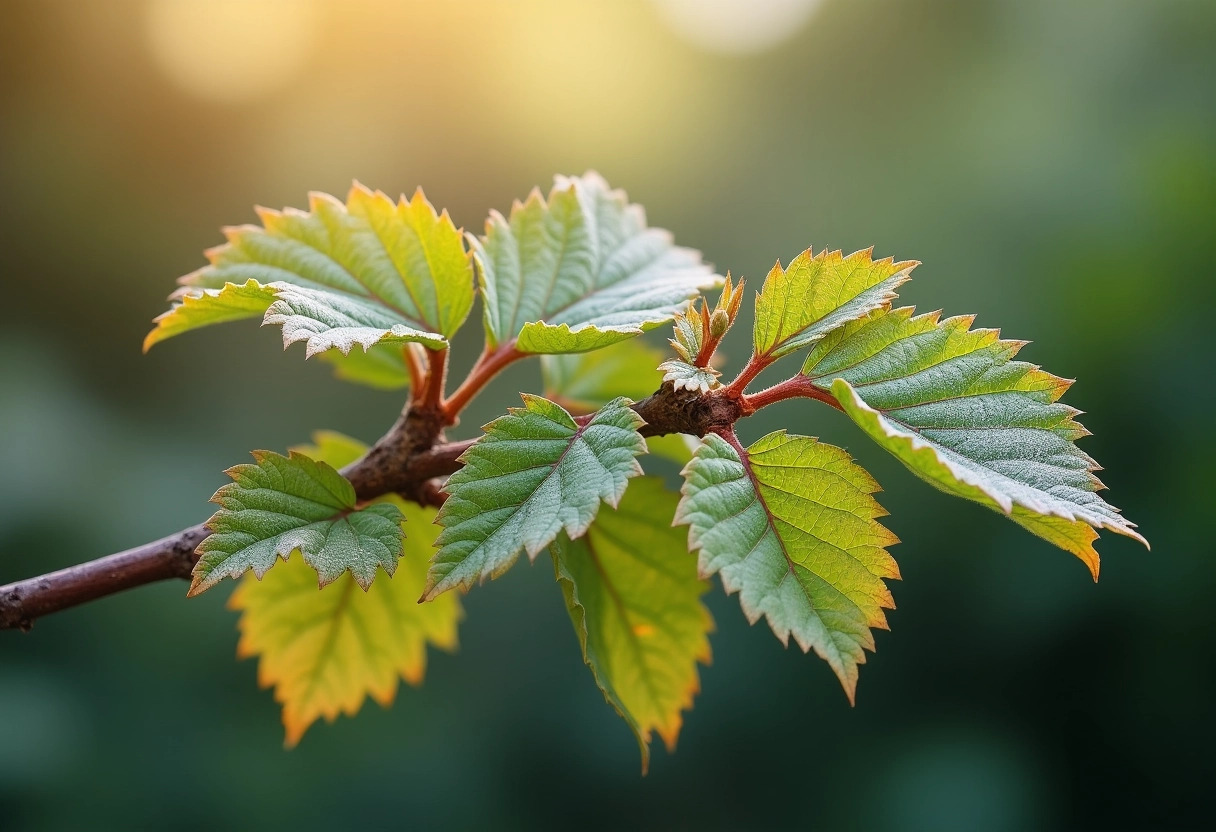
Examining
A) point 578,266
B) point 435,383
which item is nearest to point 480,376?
point 435,383

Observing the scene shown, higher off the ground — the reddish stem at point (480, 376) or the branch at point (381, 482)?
the reddish stem at point (480, 376)

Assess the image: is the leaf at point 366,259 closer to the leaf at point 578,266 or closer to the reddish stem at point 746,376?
the leaf at point 578,266

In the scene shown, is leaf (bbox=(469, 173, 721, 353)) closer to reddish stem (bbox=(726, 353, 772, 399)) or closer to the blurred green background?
reddish stem (bbox=(726, 353, 772, 399))

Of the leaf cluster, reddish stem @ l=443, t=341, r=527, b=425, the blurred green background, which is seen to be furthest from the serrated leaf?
the blurred green background

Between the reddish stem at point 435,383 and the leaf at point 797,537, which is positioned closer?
the leaf at point 797,537

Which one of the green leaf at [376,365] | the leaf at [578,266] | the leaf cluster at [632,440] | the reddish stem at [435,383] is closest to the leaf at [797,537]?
the leaf cluster at [632,440]

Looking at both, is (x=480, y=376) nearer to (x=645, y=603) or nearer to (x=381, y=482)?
(x=381, y=482)
